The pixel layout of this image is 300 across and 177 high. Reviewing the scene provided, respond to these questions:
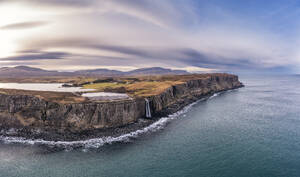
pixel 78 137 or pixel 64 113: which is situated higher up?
pixel 64 113

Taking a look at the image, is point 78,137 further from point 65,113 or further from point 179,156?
point 179,156

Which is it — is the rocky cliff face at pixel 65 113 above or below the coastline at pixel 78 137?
above

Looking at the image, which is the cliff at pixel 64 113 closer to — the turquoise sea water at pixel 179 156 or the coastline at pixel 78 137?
the coastline at pixel 78 137

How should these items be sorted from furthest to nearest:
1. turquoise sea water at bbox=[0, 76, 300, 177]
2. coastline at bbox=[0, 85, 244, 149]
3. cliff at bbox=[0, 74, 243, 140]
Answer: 1. cliff at bbox=[0, 74, 243, 140]
2. coastline at bbox=[0, 85, 244, 149]
3. turquoise sea water at bbox=[0, 76, 300, 177]

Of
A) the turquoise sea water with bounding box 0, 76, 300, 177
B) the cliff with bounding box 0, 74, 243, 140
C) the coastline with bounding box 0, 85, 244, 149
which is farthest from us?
the cliff with bounding box 0, 74, 243, 140

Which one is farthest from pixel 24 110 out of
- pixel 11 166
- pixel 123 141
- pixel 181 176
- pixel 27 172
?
pixel 181 176

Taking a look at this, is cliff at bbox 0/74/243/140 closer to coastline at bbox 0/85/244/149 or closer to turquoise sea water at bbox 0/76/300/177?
coastline at bbox 0/85/244/149

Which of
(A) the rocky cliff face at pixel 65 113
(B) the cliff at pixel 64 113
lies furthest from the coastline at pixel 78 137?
(A) the rocky cliff face at pixel 65 113

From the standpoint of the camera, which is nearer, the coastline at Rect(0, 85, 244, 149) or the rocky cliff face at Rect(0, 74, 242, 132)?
the coastline at Rect(0, 85, 244, 149)

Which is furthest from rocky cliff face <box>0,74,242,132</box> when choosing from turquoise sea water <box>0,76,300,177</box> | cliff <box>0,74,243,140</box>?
turquoise sea water <box>0,76,300,177</box>

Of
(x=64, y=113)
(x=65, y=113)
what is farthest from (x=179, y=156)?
(x=64, y=113)

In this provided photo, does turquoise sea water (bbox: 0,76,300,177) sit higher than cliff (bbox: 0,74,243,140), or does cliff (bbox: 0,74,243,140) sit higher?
cliff (bbox: 0,74,243,140)
